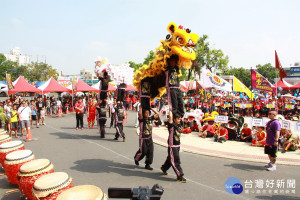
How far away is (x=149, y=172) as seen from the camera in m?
5.64

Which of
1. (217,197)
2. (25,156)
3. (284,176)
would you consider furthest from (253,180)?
(25,156)

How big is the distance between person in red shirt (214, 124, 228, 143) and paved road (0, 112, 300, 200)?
7.38 ft

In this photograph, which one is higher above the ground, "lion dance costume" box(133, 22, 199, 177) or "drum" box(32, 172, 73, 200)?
"lion dance costume" box(133, 22, 199, 177)

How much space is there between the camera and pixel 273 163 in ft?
19.1

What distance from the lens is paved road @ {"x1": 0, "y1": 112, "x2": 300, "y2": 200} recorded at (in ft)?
14.9

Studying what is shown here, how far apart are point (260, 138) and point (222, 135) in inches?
58.9

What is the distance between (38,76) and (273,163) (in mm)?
51475

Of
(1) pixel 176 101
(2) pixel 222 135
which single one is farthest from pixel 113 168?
(2) pixel 222 135

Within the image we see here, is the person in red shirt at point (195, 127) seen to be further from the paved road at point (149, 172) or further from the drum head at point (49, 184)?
the drum head at point (49, 184)

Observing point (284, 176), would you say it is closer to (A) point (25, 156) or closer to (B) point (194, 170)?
(B) point (194, 170)

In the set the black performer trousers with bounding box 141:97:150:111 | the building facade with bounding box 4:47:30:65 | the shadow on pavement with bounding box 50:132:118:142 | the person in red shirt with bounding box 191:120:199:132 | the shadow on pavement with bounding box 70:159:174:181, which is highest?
A: the building facade with bounding box 4:47:30:65

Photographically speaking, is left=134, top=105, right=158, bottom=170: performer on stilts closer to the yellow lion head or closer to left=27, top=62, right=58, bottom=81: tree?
the yellow lion head

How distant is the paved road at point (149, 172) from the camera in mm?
4551

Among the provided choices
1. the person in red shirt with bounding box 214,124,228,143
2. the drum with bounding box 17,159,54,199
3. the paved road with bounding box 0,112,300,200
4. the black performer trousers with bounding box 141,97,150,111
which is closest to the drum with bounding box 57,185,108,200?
the drum with bounding box 17,159,54,199
